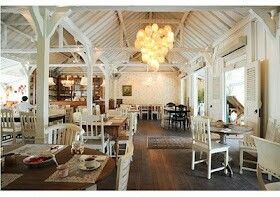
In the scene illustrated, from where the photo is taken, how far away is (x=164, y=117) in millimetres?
10664

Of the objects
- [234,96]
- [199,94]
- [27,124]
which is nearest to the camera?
[27,124]

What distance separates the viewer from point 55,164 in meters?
2.08

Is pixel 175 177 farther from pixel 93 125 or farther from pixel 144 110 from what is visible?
pixel 144 110

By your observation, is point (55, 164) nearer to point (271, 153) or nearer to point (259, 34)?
point (271, 153)

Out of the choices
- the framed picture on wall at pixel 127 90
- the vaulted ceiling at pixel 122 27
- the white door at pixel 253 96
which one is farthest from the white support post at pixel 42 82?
the framed picture on wall at pixel 127 90

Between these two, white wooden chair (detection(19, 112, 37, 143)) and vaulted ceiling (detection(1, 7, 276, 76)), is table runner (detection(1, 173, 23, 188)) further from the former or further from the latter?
white wooden chair (detection(19, 112, 37, 143))

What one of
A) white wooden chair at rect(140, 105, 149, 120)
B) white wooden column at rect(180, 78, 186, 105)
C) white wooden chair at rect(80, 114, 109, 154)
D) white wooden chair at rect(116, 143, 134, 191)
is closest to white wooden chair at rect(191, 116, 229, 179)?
white wooden chair at rect(80, 114, 109, 154)

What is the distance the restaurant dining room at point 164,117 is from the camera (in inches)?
83.5

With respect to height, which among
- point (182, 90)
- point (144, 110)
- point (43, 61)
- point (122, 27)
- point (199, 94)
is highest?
point (122, 27)

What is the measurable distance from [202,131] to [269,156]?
202cm

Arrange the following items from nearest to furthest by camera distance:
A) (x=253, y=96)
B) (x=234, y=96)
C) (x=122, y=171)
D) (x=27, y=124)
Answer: (x=122, y=171)
(x=253, y=96)
(x=27, y=124)
(x=234, y=96)

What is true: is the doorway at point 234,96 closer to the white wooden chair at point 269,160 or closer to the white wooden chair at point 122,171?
the white wooden chair at point 269,160

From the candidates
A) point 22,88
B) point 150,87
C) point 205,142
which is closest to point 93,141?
point 205,142
